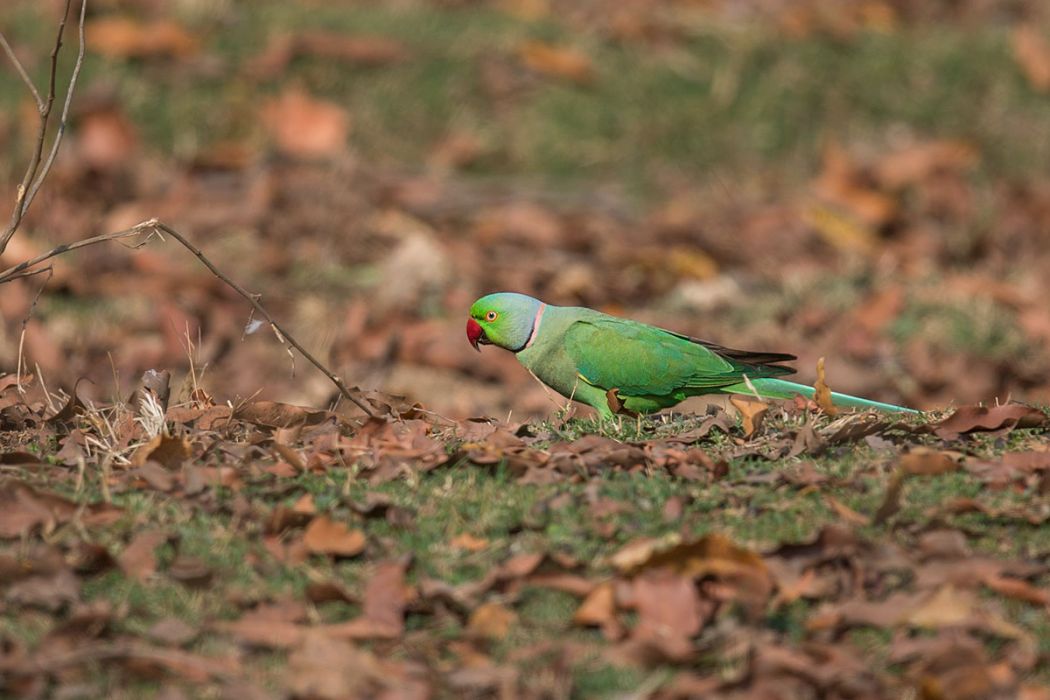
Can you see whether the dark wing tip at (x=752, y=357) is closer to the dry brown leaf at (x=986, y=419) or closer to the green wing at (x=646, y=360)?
the green wing at (x=646, y=360)

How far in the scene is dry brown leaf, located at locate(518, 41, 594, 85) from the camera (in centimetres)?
1070

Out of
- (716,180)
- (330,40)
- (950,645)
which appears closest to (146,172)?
(330,40)

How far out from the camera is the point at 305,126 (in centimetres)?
991

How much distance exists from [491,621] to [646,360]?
199 cm

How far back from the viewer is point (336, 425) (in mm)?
4398

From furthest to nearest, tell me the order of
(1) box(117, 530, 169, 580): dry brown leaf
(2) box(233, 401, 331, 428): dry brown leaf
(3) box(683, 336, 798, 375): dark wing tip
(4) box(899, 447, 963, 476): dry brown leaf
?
(3) box(683, 336, 798, 375): dark wing tip < (2) box(233, 401, 331, 428): dry brown leaf < (4) box(899, 447, 963, 476): dry brown leaf < (1) box(117, 530, 169, 580): dry brown leaf

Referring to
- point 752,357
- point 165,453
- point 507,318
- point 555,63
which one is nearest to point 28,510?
point 165,453

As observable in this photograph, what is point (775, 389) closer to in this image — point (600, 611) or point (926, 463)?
point (926, 463)

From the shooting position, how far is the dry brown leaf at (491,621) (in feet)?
9.99

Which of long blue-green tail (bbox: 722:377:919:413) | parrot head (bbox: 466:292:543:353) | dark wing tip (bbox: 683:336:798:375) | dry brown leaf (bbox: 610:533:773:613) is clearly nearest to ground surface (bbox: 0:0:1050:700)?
dry brown leaf (bbox: 610:533:773:613)

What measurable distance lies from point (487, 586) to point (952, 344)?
5.36 m

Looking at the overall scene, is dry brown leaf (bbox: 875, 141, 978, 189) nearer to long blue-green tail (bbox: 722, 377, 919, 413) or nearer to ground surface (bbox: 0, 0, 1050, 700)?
ground surface (bbox: 0, 0, 1050, 700)

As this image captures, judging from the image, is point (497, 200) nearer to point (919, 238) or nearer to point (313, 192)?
point (313, 192)

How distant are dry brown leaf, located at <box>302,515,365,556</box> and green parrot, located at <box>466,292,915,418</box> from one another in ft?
5.62
